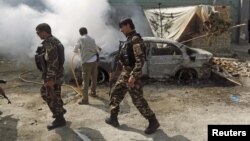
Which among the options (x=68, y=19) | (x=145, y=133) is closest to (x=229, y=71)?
(x=145, y=133)

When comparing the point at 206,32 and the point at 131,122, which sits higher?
the point at 206,32

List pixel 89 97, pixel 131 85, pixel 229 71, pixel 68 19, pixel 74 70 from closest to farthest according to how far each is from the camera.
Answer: pixel 131 85 < pixel 89 97 < pixel 74 70 < pixel 229 71 < pixel 68 19

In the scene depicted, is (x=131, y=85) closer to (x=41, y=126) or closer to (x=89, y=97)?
(x=41, y=126)

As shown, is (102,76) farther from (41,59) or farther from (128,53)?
(128,53)

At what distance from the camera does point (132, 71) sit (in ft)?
20.7

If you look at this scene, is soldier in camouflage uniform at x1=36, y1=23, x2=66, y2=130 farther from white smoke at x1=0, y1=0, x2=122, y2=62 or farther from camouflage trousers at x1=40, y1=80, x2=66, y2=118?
white smoke at x1=0, y1=0, x2=122, y2=62

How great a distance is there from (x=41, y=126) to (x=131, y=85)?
219cm

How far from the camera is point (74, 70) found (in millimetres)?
10367

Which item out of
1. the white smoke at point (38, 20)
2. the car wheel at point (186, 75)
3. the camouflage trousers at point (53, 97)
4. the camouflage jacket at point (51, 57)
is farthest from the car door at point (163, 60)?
the camouflage jacket at point (51, 57)

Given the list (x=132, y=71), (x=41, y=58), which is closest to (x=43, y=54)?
(x=41, y=58)

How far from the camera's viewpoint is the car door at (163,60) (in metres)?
10.6

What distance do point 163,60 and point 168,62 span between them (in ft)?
0.53

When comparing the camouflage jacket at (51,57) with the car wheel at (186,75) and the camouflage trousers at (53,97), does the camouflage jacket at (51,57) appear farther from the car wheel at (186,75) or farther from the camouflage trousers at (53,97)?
the car wheel at (186,75)

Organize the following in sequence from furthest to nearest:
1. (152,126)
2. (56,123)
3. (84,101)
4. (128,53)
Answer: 1. (84,101)
2. (56,123)
3. (152,126)
4. (128,53)
